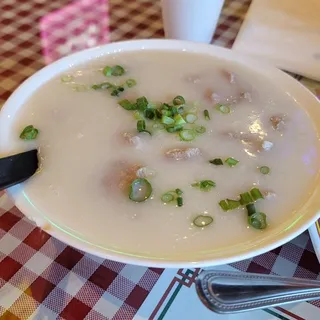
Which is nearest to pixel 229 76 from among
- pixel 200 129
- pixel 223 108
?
pixel 223 108

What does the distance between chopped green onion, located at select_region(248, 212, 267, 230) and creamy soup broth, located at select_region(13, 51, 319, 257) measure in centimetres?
1

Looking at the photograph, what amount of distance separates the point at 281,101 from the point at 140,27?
86cm

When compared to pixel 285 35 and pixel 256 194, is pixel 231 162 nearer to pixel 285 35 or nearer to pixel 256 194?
pixel 256 194

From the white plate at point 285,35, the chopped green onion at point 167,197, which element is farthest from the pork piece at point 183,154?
the white plate at point 285,35

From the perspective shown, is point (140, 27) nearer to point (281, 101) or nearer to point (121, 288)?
point (281, 101)

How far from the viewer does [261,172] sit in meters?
1.03

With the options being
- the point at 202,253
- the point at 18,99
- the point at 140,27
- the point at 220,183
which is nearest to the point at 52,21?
the point at 140,27

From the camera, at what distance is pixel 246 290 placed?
0.82 meters

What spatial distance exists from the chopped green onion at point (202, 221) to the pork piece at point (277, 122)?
1.19ft

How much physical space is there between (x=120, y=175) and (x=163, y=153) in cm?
12

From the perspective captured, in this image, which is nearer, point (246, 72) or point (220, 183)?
point (220, 183)

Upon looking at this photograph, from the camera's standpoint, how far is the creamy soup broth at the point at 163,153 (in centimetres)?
91

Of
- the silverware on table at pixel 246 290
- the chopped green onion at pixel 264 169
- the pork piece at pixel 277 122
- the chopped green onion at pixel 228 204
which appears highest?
the pork piece at pixel 277 122

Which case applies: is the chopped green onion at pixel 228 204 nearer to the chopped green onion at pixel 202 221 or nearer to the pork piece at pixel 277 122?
the chopped green onion at pixel 202 221
